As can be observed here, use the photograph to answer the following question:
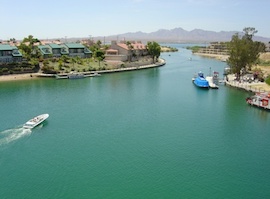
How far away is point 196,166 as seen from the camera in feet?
69.9

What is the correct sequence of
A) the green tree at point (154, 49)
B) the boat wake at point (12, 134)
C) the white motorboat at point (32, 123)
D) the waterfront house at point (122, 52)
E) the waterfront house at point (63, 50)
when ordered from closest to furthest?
the boat wake at point (12, 134)
the white motorboat at point (32, 123)
the waterfront house at point (63, 50)
the waterfront house at point (122, 52)
the green tree at point (154, 49)

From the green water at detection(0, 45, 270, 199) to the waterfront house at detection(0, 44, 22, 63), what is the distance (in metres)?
23.5

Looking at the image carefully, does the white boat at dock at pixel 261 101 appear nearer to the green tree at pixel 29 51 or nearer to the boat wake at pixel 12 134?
the boat wake at pixel 12 134

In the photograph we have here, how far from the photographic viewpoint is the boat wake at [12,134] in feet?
83.4

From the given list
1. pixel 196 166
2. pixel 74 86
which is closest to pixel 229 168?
pixel 196 166

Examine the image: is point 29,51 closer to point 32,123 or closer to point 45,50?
point 45,50

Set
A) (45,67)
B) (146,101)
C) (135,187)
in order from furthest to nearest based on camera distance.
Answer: (45,67), (146,101), (135,187)

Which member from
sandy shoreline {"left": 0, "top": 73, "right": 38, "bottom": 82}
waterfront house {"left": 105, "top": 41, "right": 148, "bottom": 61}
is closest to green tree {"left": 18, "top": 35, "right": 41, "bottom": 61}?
sandy shoreline {"left": 0, "top": 73, "right": 38, "bottom": 82}

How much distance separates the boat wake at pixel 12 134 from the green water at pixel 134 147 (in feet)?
0.28

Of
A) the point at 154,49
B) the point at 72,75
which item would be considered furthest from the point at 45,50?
the point at 154,49

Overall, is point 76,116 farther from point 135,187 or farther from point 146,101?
point 135,187

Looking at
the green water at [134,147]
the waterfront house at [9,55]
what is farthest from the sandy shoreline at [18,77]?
→ the green water at [134,147]

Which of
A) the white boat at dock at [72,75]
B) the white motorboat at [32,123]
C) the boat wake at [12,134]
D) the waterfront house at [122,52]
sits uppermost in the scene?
the waterfront house at [122,52]

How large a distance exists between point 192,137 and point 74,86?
3060 centimetres
